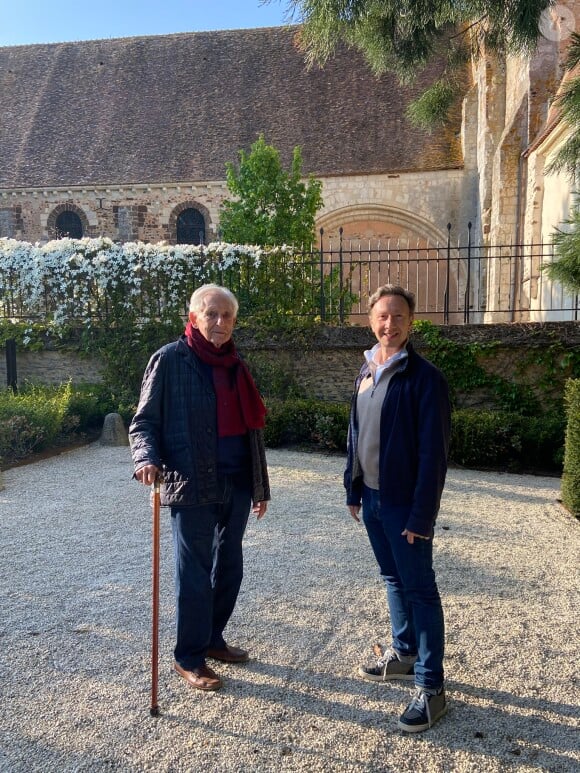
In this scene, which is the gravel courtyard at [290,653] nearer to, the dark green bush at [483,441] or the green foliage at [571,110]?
the dark green bush at [483,441]

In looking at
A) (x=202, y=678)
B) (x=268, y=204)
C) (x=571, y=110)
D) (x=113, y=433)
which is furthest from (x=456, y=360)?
(x=202, y=678)

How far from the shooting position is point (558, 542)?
189 inches

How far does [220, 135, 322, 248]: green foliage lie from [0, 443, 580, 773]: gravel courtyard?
8.00 m

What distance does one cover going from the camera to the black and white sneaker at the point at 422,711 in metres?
2.46

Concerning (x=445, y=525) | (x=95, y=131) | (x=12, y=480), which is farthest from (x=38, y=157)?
(x=445, y=525)

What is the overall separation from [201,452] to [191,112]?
1781 centimetres

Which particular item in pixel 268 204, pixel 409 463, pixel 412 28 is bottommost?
pixel 409 463

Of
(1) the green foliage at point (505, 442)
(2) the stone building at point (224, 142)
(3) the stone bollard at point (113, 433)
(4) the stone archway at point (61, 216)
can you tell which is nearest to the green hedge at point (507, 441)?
(1) the green foliage at point (505, 442)

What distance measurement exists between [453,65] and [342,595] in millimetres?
6350

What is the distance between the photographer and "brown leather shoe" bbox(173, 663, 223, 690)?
2.73 meters

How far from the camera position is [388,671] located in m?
2.84

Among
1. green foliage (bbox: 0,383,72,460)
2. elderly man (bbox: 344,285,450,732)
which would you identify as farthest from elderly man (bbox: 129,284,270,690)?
green foliage (bbox: 0,383,72,460)

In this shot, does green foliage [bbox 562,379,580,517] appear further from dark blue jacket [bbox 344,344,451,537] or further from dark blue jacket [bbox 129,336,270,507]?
dark blue jacket [bbox 129,336,270,507]

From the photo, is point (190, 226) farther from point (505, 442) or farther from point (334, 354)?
point (505, 442)
